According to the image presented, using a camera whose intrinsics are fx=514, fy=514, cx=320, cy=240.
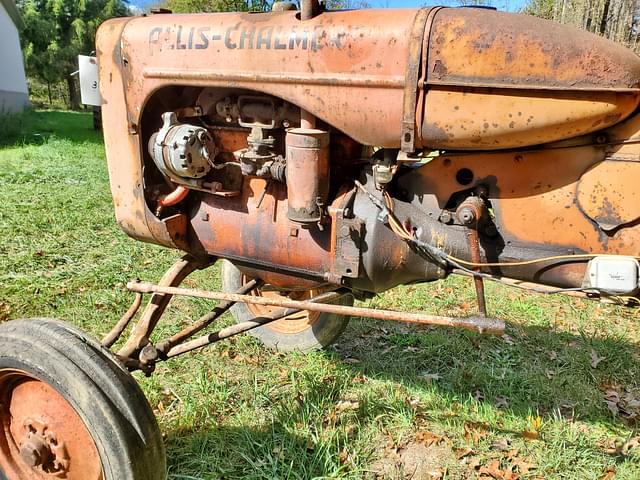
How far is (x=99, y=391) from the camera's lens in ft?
6.11

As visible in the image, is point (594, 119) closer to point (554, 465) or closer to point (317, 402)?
point (554, 465)

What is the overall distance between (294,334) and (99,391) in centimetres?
172

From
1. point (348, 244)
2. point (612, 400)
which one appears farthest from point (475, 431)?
point (348, 244)

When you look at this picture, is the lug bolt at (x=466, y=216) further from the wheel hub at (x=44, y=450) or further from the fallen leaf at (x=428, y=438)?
the wheel hub at (x=44, y=450)

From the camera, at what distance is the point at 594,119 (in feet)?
5.18

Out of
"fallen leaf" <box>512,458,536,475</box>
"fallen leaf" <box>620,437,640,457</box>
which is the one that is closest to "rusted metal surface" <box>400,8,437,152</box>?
"fallen leaf" <box>512,458,536,475</box>

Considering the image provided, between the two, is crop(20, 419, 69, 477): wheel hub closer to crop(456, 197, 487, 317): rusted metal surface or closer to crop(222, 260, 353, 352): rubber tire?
crop(222, 260, 353, 352): rubber tire

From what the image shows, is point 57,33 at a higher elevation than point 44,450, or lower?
higher

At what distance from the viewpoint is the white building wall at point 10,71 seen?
58.2ft

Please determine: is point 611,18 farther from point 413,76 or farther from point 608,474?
point 413,76

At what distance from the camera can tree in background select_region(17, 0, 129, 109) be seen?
2648 centimetres

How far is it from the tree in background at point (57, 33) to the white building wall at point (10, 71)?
622 centimetres

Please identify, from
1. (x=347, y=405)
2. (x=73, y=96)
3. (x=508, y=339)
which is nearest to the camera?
(x=347, y=405)

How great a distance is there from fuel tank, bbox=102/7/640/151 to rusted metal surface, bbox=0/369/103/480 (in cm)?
140
